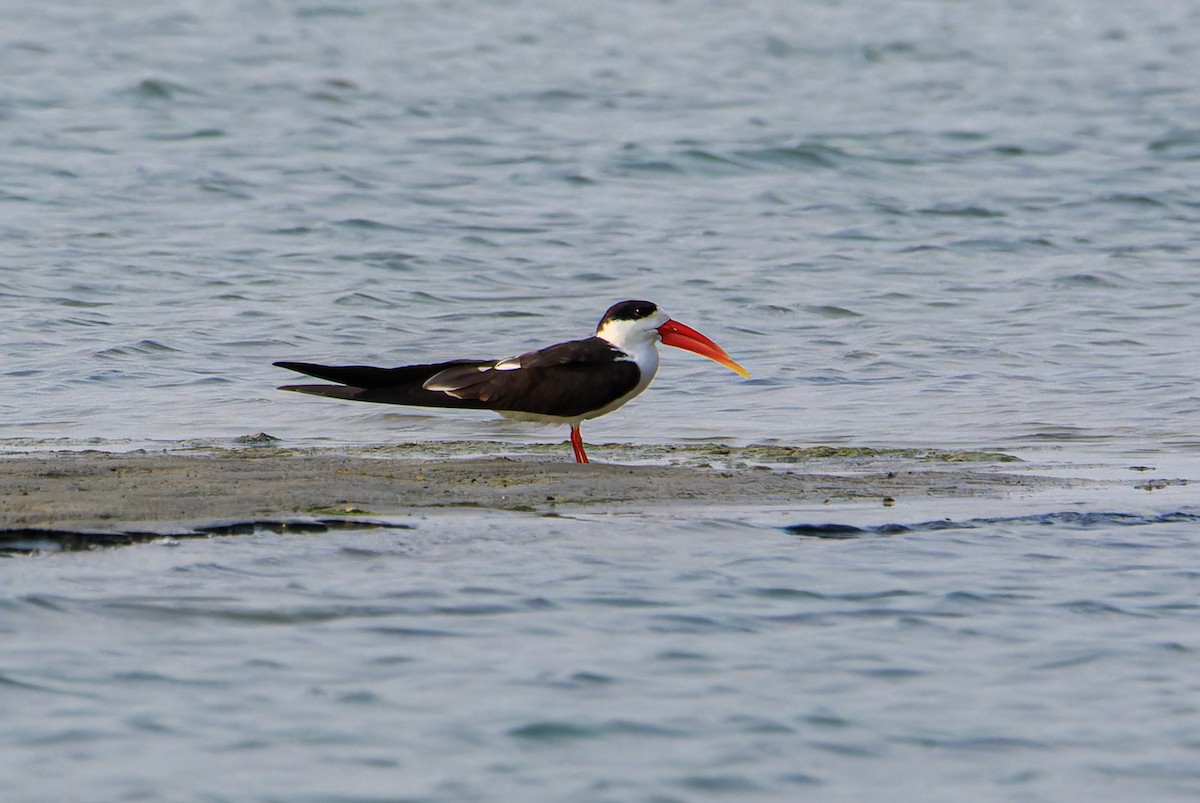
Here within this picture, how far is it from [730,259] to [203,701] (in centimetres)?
1097

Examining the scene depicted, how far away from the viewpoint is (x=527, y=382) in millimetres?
8773

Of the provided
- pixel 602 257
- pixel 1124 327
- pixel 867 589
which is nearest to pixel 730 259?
pixel 602 257

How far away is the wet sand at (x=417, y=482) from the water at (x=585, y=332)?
0.31m

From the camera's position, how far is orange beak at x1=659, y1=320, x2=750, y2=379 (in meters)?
9.48

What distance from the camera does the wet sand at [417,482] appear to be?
653 centimetres

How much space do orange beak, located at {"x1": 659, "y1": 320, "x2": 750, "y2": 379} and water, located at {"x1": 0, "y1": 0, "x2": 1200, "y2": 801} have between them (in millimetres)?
421

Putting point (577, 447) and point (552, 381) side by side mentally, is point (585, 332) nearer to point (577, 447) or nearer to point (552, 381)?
point (552, 381)

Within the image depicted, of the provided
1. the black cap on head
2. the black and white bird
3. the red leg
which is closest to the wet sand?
the red leg

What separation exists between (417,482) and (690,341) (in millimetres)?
2588

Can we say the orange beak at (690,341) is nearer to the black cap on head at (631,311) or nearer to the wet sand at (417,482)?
the black cap on head at (631,311)

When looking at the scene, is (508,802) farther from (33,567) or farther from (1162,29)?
(1162,29)

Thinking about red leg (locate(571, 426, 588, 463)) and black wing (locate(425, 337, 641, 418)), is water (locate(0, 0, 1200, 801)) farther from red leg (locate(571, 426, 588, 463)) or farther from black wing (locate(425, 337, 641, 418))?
red leg (locate(571, 426, 588, 463))

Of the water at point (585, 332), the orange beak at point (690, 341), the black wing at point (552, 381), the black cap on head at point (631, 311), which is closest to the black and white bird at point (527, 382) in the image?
the black wing at point (552, 381)

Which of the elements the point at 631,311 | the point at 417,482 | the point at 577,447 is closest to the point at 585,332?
the point at 631,311
